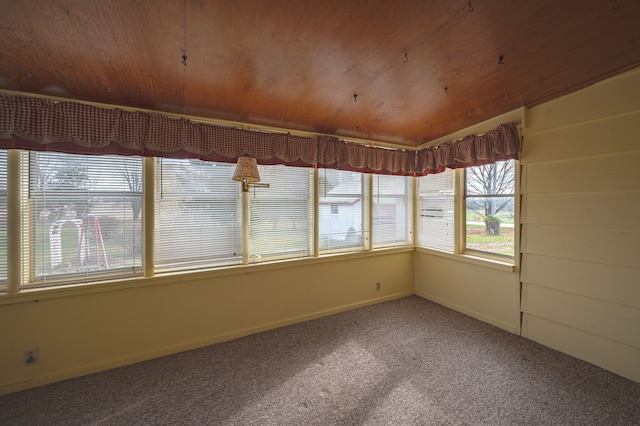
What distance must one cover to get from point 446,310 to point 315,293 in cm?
171

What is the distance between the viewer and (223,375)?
214 cm

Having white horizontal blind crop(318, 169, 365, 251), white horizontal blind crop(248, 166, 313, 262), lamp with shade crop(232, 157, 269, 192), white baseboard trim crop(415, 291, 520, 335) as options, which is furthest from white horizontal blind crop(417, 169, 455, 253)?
lamp with shade crop(232, 157, 269, 192)

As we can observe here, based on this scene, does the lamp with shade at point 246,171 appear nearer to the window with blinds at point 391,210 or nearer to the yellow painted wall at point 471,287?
the window with blinds at point 391,210

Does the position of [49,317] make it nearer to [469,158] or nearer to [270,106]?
[270,106]

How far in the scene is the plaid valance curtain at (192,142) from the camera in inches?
75.7

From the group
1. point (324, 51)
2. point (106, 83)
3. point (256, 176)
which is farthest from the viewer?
point (256, 176)

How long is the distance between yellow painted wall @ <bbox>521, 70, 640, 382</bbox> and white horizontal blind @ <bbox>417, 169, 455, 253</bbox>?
852 mm

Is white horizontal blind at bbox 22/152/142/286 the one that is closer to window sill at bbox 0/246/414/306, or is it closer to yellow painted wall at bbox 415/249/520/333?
window sill at bbox 0/246/414/306

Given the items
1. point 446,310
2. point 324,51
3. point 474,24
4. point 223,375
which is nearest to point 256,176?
point 324,51

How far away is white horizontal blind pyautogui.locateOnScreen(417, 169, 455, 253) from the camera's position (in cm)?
348

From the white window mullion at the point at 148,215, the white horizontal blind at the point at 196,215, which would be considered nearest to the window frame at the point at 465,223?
the white horizontal blind at the point at 196,215

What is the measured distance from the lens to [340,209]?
3385 mm

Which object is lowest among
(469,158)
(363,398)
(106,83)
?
(363,398)

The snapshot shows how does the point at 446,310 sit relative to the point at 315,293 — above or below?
below
